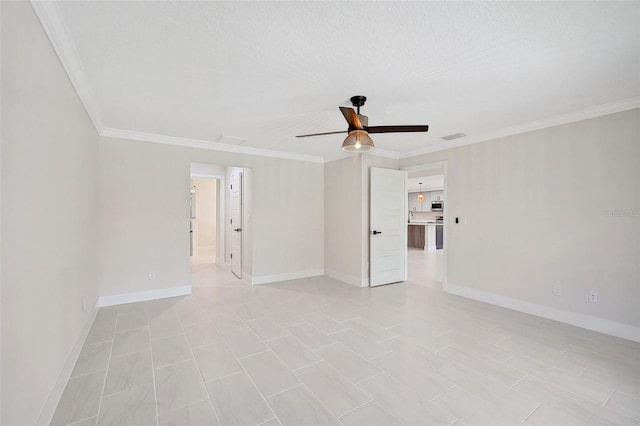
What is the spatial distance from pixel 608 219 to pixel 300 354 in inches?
138

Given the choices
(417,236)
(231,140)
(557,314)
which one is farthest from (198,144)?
(417,236)

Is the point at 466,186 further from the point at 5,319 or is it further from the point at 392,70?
the point at 5,319

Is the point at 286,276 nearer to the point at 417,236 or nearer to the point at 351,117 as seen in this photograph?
the point at 351,117

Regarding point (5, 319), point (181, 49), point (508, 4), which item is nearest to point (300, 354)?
point (5, 319)

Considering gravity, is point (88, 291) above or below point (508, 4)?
below

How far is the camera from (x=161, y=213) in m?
4.27

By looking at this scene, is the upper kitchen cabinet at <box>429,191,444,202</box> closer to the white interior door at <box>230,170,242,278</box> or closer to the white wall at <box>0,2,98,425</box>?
the white interior door at <box>230,170,242,278</box>

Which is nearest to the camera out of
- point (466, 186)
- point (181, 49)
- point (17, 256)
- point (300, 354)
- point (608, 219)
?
point (17, 256)

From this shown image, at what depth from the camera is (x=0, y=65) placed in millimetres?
1170

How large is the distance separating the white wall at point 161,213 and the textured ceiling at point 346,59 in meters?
0.77

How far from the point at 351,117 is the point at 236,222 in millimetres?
3847

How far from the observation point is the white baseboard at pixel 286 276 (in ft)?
16.9

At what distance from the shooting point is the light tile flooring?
6.15 feet

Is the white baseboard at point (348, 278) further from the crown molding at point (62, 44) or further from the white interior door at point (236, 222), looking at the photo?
the crown molding at point (62, 44)
